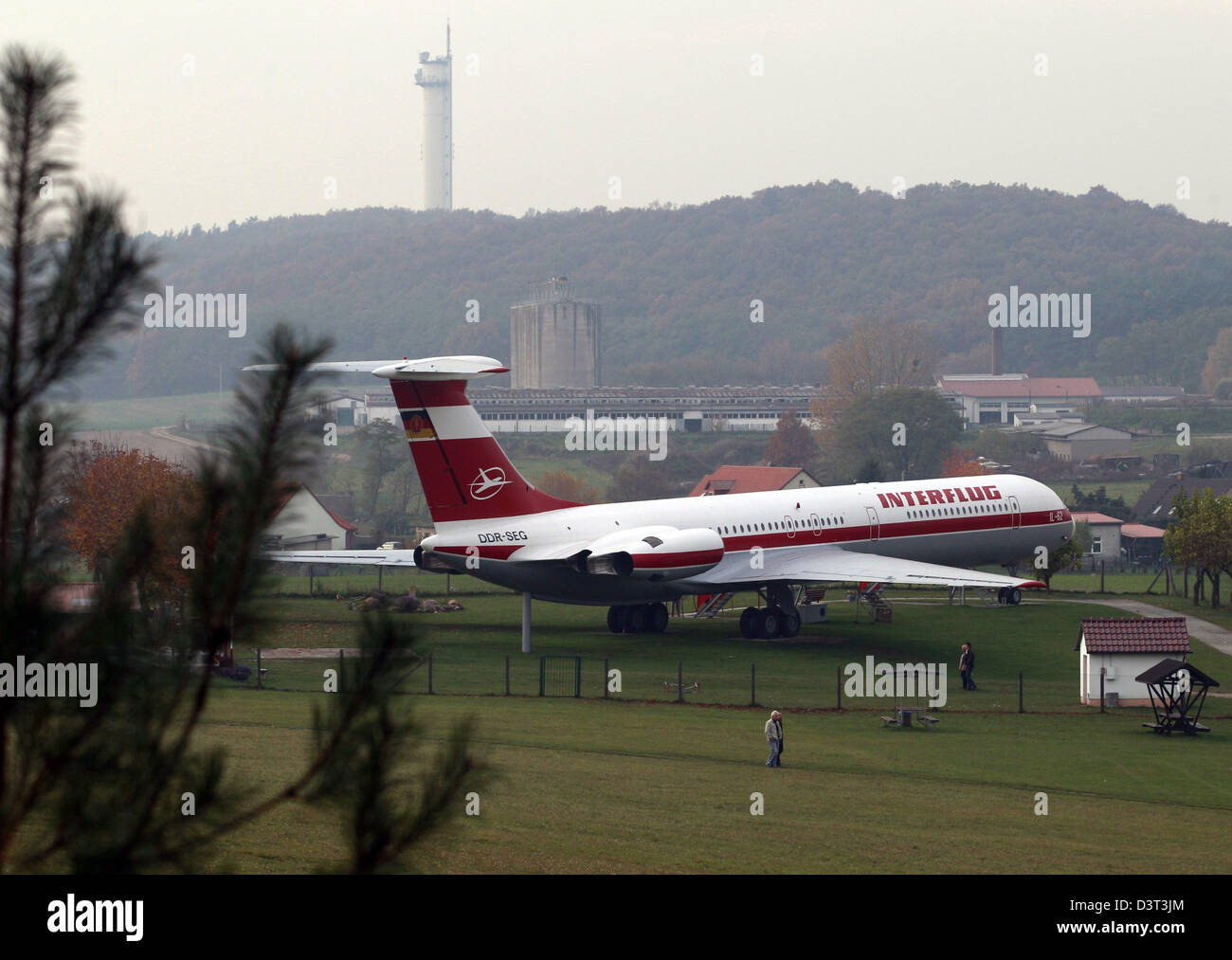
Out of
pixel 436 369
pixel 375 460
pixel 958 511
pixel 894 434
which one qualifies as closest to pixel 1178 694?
pixel 958 511

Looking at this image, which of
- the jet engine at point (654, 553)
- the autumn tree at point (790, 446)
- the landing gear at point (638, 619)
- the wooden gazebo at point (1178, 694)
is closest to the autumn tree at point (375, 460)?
the autumn tree at point (790, 446)

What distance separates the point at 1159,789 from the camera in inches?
1127

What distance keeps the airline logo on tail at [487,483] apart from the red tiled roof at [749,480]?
54211 mm

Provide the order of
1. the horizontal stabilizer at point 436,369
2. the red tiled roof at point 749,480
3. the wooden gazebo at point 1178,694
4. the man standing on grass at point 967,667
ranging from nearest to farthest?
the wooden gazebo at point 1178,694 → the horizontal stabilizer at point 436,369 → the man standing on grass at point 967,667 → the red tiled roof at point 749,480

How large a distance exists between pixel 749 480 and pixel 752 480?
1.43ft

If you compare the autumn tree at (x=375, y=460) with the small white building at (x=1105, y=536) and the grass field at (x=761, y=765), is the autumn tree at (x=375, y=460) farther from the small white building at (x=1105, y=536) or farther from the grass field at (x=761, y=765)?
the grass field at (x=761, y=765)

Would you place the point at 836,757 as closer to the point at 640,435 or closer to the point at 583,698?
the point at 583,698

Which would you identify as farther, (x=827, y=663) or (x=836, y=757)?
(x=827, y=663)

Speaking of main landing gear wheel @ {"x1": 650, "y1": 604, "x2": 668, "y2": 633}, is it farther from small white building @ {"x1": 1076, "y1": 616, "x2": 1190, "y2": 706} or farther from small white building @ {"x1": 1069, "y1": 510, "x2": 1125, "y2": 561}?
small white building @ {"x1": 1069, "y1": 510, "x2": 1125, "y2": 561}

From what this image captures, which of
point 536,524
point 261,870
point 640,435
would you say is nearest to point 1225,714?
point 536,524

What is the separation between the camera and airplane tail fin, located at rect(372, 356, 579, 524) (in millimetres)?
43312

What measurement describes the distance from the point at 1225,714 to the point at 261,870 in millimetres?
27145

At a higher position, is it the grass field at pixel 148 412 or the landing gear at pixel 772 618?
the grass field at pixel 148 412

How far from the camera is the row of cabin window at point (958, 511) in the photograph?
178ft
